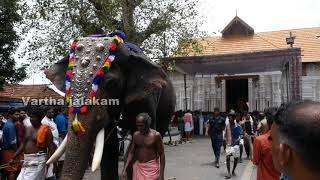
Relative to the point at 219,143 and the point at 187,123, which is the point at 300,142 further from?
the point at 187,123

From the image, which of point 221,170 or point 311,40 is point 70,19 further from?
point 311,40

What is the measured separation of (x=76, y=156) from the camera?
5.61 meters

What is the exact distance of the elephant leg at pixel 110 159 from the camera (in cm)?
730

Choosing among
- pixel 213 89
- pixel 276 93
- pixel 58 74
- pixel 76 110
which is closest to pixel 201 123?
pixel 213 89

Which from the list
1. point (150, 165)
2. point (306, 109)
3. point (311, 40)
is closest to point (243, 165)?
point (150, 165)

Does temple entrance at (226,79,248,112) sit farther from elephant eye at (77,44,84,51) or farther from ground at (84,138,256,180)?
elephant eye at (77,44,84,51)

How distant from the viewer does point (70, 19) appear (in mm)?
16375

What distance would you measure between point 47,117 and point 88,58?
213 cm

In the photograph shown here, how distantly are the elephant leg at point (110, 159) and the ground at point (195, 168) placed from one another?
6.67 feet

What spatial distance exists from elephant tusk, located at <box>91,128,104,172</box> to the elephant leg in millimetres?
1322

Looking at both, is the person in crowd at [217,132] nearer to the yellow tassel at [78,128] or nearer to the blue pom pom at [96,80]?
the blue pom pom at [96,80]

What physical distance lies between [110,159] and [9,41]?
1285cm

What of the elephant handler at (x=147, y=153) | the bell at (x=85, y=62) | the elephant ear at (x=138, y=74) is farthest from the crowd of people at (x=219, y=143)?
the bell at (x=85, y=62)

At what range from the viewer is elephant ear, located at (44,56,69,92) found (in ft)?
23.6
